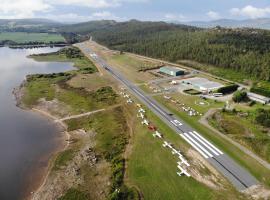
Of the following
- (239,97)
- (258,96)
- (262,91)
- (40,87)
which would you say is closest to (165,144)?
(239,97)

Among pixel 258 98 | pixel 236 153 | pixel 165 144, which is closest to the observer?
pixel 236 153

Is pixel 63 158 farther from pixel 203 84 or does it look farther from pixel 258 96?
pixel 203 84

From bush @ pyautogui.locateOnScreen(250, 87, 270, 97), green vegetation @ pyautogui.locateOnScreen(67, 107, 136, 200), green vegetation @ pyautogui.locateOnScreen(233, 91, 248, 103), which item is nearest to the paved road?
green vegetation @ pyautogui.locateOnScreen(67, 107, 136, 200)

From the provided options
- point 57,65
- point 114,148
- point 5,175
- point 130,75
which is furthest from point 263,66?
point 57,65

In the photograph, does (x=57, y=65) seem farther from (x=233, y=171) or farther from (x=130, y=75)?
(x=233, y=171)

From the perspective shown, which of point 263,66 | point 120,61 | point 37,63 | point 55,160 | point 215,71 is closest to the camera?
point 55,160

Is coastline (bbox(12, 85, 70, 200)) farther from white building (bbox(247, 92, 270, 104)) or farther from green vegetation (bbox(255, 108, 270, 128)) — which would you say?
white building (bbox(247, 92, 270, 104))

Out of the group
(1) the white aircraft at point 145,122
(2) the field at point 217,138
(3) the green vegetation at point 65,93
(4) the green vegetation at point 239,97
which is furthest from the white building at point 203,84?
(1) the white aircraft at point 145,122

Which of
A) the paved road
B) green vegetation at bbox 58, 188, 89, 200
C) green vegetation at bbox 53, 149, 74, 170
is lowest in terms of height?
green vegetation at bbox 53, 149, 74, 170

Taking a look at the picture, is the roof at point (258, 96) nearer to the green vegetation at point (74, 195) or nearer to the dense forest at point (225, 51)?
the dense forest at point (225, 51)

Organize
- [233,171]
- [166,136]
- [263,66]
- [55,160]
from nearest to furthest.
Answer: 1. [233,171]
2. [55,160]
3. [166,136]
4. [263,66]

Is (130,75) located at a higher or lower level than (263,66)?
lower
